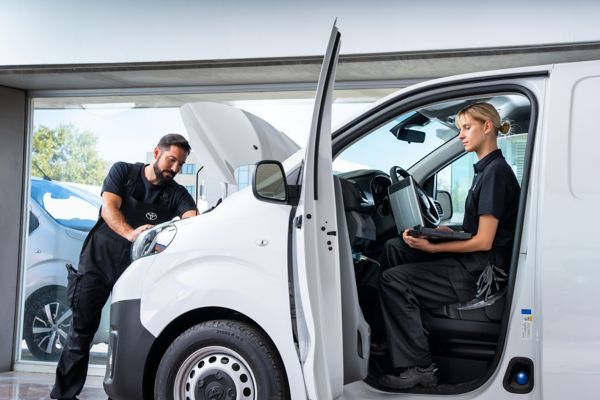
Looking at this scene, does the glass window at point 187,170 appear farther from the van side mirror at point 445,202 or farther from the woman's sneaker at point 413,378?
the woman's sneaker at point 413,378

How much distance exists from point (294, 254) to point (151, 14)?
333 centimetres

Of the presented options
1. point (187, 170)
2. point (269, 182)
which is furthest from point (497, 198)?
point (187, 170)

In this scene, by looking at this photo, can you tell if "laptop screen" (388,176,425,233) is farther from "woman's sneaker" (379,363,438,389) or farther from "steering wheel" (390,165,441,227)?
"woman's sneaker" (379,363,438,389)

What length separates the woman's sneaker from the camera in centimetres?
354

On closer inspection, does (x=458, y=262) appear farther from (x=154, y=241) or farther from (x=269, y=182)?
(x=154, y=241)

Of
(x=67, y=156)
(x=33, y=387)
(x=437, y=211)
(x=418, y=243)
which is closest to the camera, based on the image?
(x=418, y=243)

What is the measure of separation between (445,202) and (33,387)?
3.88 metres

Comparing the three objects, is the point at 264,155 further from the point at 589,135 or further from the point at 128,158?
the point at 128,158

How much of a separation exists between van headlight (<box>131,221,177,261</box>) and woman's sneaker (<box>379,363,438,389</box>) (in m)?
1.30

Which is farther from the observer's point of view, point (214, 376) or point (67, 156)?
point (67, 156)

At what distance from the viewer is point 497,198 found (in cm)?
349

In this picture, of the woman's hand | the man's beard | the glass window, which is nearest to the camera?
the woman's hand

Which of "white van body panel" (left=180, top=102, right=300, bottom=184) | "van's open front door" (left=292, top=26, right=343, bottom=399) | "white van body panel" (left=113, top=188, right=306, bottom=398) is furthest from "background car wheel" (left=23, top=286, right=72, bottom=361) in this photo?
"van's open front door" (left=292, top=26, right=343, bottom=399)

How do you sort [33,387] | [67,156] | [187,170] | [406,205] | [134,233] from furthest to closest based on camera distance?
[67,156] → [187,170] → [33,387] → [134,233] → [406,205]
